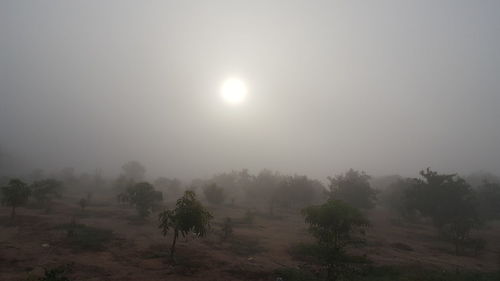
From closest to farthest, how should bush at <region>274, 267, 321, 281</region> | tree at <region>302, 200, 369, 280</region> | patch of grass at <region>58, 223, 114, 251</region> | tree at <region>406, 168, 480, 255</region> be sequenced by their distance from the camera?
tree at <region>302, 200, 369, 280</region> < bush at <region>274, 267, 321, 281</region> < patch of grass at <region>58, 223, 114, 251</region> < tree at <region>406, 168, 480, 255</region>

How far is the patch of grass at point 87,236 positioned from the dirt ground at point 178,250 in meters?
0.65

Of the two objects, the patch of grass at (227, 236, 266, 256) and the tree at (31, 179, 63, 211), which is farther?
the tree at (31, 179, 63, 211)

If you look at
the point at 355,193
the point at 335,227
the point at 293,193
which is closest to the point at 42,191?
the point at 293,193

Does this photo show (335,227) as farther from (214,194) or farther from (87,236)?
(214,194)

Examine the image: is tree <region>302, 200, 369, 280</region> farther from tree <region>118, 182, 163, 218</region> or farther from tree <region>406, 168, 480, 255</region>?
tree <region>406, 168, 480, 255</region>

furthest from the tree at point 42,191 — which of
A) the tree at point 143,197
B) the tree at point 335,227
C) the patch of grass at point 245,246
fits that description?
the tree at point 335,227

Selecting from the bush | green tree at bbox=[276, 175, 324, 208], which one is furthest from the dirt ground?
green tree at bbox=[276, 175, 324, 208]

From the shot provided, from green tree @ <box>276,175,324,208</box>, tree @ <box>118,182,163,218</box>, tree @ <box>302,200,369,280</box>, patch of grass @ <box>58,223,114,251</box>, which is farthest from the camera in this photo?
green tree @ <box>276,175,324,208</box>

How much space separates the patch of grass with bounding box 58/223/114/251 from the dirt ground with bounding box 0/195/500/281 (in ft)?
2.14

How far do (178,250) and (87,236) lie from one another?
9.87 meters

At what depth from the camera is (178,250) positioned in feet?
97.5

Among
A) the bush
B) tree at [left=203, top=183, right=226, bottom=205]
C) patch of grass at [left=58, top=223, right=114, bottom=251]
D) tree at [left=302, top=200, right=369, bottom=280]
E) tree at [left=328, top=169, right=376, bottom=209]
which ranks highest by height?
tree at [left=328, top=169, right=376, bottom=209]

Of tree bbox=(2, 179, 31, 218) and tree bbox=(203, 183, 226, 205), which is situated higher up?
tree bbox=(203, 183, 226, 205)

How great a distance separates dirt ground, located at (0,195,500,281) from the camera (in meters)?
23.8
